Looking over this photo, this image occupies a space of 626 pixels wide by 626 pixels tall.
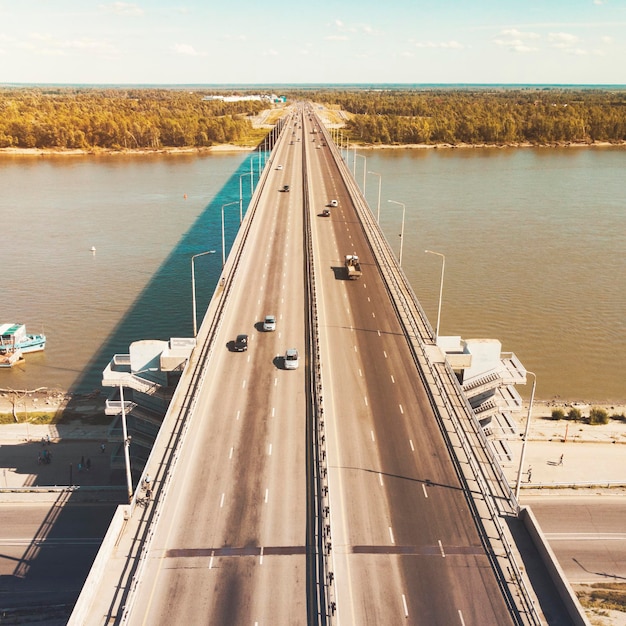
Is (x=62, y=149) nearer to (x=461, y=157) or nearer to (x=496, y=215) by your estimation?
(x=461, y=157)

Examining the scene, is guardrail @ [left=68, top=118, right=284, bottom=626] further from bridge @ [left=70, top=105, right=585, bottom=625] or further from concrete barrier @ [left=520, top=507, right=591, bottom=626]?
concrete barrier @ [left=520, top=507, right=591, bottom=626]

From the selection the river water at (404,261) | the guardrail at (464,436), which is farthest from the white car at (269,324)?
the river water at (404,261)

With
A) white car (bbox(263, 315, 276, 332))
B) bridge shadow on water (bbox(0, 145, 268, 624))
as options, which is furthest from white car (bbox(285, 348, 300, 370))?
bridge shadow on water (bbox(0, 145, 268, 624))

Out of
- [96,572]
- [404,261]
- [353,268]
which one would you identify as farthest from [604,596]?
[404,261]

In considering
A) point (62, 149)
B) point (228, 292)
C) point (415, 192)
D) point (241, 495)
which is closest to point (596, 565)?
point (241, 495)

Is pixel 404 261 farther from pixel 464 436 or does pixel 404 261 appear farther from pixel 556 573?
pixel 556 573

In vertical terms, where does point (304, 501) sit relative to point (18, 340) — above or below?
above

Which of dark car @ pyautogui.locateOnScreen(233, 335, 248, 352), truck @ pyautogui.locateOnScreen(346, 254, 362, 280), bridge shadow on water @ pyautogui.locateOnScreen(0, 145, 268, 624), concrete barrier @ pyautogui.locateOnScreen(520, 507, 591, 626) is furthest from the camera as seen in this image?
truck @ pyautogui.locateOnScreen(346, 254, 362, 280)
